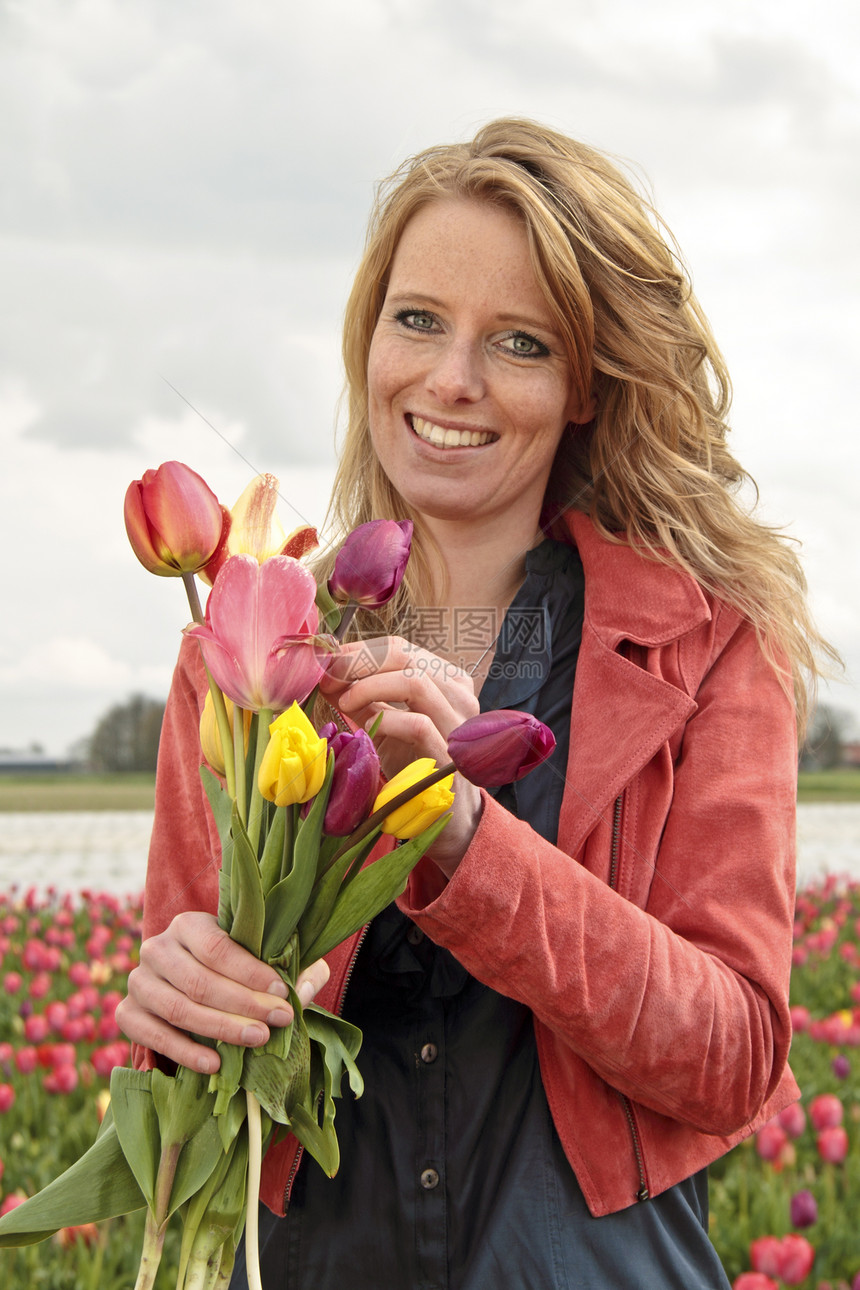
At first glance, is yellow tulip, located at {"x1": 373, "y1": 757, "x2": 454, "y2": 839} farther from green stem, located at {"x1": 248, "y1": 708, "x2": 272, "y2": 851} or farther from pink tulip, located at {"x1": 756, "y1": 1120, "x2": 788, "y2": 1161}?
pink tulip, located at {"x1": 756, "y1": 1120, "x2": 788, "y2": 1161}

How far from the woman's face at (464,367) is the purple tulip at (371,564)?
65cm

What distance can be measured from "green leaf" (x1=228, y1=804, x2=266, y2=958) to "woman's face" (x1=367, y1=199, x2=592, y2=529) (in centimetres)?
87

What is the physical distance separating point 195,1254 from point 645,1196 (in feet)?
2.20

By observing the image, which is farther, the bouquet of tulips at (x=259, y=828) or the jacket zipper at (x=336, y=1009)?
the jacket zipper at (x=336, y=1009)

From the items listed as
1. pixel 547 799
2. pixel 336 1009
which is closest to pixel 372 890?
pixel 336 1009

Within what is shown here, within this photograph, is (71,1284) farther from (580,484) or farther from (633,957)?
(580,484)

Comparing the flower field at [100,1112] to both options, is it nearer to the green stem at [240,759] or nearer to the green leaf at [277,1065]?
the green leaf at [277,1065]

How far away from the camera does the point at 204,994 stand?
1163 mm

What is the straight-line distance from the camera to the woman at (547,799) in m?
1.35

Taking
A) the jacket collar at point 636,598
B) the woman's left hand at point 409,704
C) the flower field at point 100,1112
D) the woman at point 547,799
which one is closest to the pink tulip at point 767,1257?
the flower field at point 100,1112

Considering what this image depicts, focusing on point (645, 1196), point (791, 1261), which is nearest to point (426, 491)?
point (645, 1196)

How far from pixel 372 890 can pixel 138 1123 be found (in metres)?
0.33

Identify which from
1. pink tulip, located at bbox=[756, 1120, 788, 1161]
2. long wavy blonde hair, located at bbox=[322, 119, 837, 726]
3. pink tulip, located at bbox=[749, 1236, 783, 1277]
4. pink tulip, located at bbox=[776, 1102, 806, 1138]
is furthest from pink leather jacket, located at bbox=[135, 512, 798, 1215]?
pink tulip, located at bbox=[776, 1102, 806, 1138]

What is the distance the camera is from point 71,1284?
8.10ft
